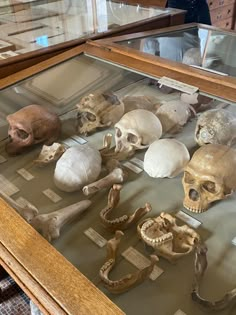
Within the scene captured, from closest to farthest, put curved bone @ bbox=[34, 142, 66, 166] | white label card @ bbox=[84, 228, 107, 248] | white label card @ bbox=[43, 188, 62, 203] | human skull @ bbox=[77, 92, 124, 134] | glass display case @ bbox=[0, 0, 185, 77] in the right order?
white label card @ bbox=[84, 228, 107, 248], white label card @ bbox=[43, 188, 62, 203], curved bone @ bbox=[34, 142, 66, 166], human skull @ bbox=[77, 92, 124, 134], glass display case @ bbox=[0, 0, 185, 77]

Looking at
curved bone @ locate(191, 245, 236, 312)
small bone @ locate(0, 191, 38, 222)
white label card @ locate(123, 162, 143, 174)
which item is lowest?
white label card @ locate(123, 162, 143, 174)

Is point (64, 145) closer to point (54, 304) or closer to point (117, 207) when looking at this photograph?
point (117, 207)

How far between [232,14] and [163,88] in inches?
111

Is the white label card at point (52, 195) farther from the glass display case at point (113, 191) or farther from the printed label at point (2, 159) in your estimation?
the printed label at point (2, 159)

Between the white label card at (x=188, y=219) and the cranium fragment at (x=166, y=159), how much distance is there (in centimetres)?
13

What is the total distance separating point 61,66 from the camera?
1.14 metres

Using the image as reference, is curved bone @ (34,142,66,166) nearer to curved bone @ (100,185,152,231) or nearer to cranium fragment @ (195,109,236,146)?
curved bone @ (100,185,152,231)

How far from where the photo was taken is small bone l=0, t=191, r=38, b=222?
67 cm

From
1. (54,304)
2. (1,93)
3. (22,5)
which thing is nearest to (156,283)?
(54,304)

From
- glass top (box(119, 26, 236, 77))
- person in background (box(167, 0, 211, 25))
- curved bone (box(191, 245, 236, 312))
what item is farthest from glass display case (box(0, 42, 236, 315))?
person in background (box(167, 0, 211, 25))

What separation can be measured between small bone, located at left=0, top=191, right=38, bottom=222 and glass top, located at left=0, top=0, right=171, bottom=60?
2.00 feet

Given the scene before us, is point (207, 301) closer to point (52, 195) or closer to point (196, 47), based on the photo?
point (52, 195)

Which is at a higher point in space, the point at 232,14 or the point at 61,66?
the point at 61,66

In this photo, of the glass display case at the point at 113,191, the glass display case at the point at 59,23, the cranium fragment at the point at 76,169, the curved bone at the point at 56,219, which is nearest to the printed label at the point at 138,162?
the glass display case at the point at 113,191
